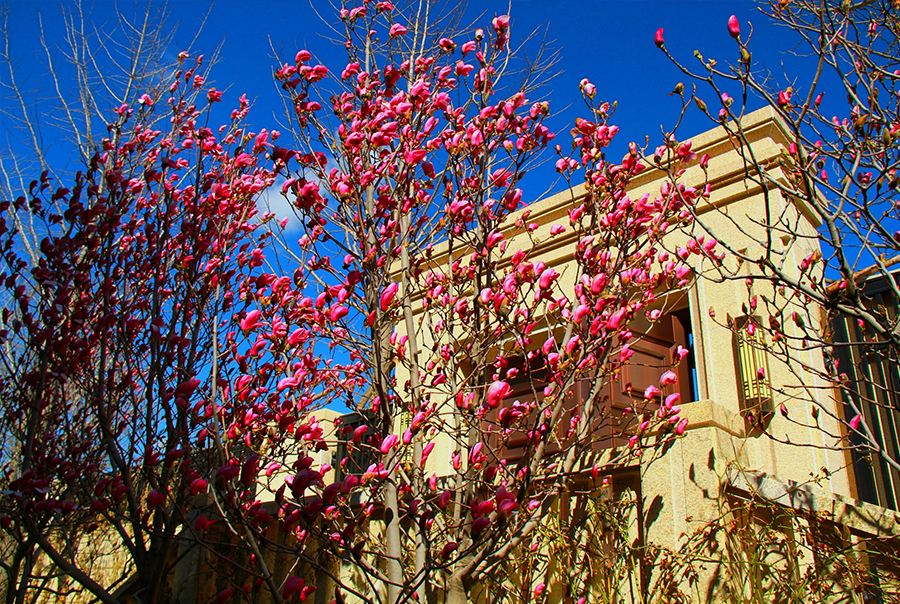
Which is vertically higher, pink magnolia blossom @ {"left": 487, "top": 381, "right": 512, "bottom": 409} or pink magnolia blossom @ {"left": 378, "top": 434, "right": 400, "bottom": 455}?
pink magnolia blossom @ {"left": 487, "top": 381, "right": 512, "bottom": 409}

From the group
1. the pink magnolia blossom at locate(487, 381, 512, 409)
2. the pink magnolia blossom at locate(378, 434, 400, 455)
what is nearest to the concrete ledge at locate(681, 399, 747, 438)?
the pink magnolia blossom at locate(487, 381, 512, 409)

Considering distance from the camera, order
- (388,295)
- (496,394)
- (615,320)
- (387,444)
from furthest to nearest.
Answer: (615,320) < (388,295) < (496,394) < (387,444)

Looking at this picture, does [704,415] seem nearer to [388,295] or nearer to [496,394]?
[496,394]

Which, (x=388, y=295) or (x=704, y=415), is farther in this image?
(x=704, y=415)

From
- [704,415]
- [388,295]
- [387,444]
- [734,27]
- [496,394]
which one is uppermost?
[734,27]

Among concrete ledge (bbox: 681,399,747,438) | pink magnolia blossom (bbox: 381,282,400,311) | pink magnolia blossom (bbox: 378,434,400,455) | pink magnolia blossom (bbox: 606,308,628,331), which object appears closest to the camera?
pink magnolia blossom (bbox: 378,434,400,455)

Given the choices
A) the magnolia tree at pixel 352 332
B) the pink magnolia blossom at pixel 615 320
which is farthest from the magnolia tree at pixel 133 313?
the pink magnolia blossom at pixel 615 320

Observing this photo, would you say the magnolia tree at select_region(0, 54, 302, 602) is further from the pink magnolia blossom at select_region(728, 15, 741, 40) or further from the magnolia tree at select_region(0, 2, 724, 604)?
the pink magnolia blossom at select_region(728, 15, 741, 40)

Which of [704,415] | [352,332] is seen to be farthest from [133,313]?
[704,415]

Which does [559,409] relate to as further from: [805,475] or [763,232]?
[763,232]

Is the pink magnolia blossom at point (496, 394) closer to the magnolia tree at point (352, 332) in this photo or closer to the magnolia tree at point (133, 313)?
the magnolia tree at point (352, 332)

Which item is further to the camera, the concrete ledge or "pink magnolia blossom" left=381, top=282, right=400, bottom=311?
the concrete ledge

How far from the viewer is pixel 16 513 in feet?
13.1

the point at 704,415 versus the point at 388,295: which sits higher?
the point at 388,295
